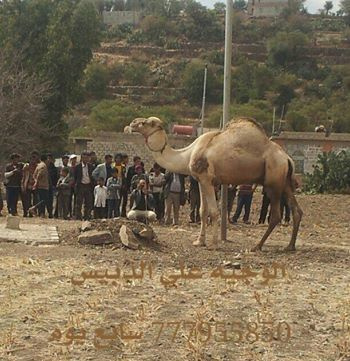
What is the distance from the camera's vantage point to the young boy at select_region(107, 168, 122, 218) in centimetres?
1794

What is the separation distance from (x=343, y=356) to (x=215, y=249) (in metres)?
5.56

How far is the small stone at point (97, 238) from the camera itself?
1273cm

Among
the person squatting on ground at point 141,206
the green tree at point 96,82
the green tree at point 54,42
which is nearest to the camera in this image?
the person squatting on ground at point 141,206

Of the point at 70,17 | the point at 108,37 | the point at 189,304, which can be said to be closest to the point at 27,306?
the point at 189,304

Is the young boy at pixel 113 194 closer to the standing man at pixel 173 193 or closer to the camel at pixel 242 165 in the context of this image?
the standing man at pixel 173 193

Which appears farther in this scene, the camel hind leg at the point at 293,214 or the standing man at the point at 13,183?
the standing man at the point at 13,183

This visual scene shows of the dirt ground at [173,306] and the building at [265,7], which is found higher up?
the building at [265,7]

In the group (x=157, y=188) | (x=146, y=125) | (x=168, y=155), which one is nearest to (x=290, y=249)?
(x=168, y=155)

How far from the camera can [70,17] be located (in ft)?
142

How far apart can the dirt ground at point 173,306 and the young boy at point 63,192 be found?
17.7 ft

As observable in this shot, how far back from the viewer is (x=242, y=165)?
1292 cm

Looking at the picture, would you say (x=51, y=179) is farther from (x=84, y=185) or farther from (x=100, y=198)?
(x=100, y=198)

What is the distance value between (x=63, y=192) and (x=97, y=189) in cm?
128

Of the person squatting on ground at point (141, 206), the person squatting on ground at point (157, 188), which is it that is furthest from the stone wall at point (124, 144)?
the person squatting on ground at point (141, 206)
